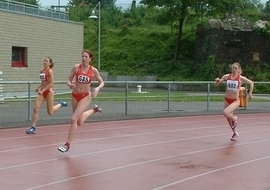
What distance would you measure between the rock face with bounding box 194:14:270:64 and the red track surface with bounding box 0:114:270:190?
29.6 meters

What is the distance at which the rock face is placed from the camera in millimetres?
46625

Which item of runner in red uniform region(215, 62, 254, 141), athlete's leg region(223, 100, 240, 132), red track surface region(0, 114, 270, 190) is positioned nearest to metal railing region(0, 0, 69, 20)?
red track surface region(0, 114, 270, 190)

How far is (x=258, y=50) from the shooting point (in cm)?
4719

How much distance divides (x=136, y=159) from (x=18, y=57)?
24129mm

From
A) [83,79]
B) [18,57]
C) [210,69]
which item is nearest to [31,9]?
[18,57]

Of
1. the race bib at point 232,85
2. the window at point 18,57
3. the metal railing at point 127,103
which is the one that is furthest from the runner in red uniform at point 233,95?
the window at point 18,57

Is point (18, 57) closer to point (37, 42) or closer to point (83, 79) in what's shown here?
point (37, 42)

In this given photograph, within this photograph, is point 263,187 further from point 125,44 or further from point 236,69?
point 125,44

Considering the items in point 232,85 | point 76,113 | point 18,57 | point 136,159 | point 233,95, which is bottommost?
point 136,159

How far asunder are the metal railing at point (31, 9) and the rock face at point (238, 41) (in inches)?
511

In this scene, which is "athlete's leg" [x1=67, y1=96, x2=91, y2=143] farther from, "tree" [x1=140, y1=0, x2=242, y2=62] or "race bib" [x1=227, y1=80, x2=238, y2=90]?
"tree" [x1=140, y1=0, x2=242, y2=62]

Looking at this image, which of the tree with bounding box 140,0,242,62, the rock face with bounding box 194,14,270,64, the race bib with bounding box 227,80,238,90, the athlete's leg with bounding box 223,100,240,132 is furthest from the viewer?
the tree with bounding box 140,0,242,62

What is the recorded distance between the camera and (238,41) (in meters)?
46.6

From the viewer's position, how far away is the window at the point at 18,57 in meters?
34.1
